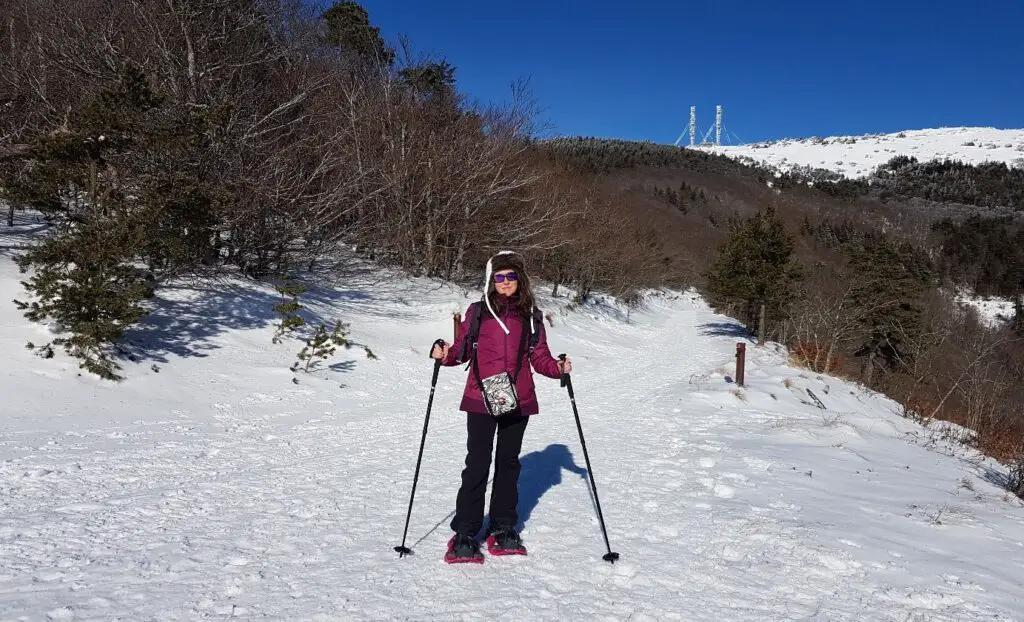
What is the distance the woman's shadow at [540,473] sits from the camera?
4621 mm

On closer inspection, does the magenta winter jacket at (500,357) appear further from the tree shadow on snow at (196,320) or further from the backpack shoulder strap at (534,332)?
the tree shadow on snow at (196,320)

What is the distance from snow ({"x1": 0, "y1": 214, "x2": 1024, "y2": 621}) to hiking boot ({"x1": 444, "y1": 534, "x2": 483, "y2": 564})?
78 millimetres

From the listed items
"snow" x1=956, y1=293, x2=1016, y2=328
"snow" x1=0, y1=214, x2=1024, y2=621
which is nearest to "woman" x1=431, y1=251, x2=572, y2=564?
"snow" x1=0, y1=214, x2=1024, y2=621

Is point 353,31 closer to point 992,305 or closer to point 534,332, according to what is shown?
point 534,332

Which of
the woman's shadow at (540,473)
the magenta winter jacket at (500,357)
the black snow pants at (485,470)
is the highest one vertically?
the magenta winter jacket at (500,357)

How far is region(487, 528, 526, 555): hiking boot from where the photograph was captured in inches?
139

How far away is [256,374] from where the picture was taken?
30.0 feet

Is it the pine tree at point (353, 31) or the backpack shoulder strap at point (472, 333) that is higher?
the pine tree at point (353, 31)

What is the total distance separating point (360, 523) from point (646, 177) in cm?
14597

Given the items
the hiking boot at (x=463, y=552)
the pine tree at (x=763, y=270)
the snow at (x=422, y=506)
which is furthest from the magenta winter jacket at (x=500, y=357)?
the pine tree at (x=763, y=270)

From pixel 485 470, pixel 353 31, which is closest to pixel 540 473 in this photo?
pixel 485 470

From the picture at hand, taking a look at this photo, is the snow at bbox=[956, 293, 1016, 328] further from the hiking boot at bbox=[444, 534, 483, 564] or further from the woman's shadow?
the hiking boot at bbox=[444, 534, 483, 564]

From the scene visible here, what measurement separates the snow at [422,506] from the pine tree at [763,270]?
790 inches

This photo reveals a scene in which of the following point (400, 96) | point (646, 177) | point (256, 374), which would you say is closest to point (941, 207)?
point (646, 177)
